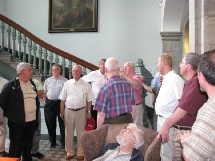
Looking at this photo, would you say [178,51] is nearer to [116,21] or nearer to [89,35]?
[116,21]

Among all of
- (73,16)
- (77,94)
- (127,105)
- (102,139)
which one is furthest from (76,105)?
(73,16)

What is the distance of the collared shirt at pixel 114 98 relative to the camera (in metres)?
3.10

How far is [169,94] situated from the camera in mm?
2990

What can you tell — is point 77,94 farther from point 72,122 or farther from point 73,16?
point 73,16

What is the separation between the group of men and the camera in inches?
60.0

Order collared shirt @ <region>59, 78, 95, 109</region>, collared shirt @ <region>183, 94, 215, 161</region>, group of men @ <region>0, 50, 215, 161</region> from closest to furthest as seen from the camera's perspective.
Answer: collared shirt @ <region>183, 94, 215, 161</region> < group of men @ <region>0, 50, 215, 161</region> < collared shirt @ <region>59, 78, 95, 109</region>

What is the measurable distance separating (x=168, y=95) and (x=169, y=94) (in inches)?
0.6

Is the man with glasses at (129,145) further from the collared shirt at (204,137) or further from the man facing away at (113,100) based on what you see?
the collared shirt at (204,137)

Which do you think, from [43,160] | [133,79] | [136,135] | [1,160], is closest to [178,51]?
[133,79]

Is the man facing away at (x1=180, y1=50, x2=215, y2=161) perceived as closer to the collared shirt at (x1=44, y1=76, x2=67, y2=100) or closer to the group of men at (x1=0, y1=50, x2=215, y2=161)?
the group of men at (x1=0, y1=50, x2=215, y2=161)

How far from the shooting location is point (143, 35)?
8.07 m

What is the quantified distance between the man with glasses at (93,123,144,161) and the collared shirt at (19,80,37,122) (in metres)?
1.43

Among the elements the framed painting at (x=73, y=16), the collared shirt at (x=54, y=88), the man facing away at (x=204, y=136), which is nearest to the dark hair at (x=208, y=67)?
the man facing away at (x=204, y=136)

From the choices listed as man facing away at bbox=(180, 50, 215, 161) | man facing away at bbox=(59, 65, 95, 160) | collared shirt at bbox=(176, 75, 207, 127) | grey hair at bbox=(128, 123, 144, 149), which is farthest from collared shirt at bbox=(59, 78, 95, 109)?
man facing away at bbox=(180, 50, 215, 161)
